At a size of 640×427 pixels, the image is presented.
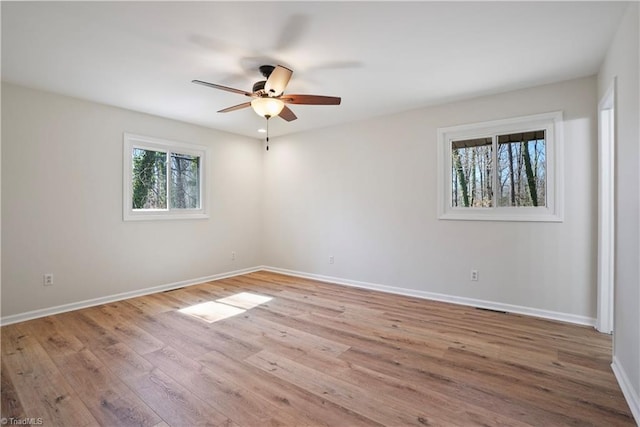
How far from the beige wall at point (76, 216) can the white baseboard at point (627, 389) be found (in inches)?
194

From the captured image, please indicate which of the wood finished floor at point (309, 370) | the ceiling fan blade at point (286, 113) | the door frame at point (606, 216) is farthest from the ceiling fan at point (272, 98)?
the door frame at point (606, 216)

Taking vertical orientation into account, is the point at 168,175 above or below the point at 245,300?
above

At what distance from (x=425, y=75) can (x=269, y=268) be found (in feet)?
13.8

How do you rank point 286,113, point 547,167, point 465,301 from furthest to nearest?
point 465,301 < point 547,167 < point 286,113

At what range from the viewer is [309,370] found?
2.28 m

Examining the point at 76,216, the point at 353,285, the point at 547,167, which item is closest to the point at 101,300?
the point at 76,216

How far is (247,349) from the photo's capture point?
8.59 feet

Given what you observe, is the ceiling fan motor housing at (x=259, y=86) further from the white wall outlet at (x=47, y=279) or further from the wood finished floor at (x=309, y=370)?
the white wall outlet at (x=47, y=279)

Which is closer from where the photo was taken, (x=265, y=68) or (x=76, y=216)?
(x=265, y=68)

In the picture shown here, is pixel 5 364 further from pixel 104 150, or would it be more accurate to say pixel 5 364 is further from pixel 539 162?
pixel 539 162

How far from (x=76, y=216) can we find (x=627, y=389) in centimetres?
527

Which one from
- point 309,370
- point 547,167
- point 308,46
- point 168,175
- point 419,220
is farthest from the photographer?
point 168,175

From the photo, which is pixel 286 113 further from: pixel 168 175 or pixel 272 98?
pixel 168 175

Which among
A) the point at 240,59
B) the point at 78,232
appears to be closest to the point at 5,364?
the point at 78,232
